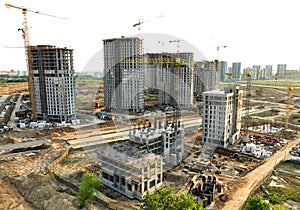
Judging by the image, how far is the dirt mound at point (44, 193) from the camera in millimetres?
16688

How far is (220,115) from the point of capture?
2825cm

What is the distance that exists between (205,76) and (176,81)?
16644 mm

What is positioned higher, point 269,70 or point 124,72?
point 269,70

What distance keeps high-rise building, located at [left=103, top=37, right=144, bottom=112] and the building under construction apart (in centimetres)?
2582

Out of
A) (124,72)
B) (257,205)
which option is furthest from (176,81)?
(257,205)

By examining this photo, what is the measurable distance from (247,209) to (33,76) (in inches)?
1648

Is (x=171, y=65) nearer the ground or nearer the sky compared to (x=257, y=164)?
nearer the sky

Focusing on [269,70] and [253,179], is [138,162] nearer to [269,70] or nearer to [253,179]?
[253,179]

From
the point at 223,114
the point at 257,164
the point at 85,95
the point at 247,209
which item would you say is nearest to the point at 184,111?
the point at 223,114

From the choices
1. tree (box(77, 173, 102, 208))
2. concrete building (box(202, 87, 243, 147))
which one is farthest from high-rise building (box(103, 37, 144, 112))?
tree (box(77, 173, 102, 208))

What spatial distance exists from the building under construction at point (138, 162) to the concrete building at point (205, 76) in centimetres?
4666

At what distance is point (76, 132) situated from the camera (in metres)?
36.4

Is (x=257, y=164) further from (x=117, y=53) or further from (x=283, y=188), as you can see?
(x=117, y=53)

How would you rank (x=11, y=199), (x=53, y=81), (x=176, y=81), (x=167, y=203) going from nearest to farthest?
(x=167, y=203)
(x=11, y=199)
(x=53, y=81)
(x=176, y=81)
